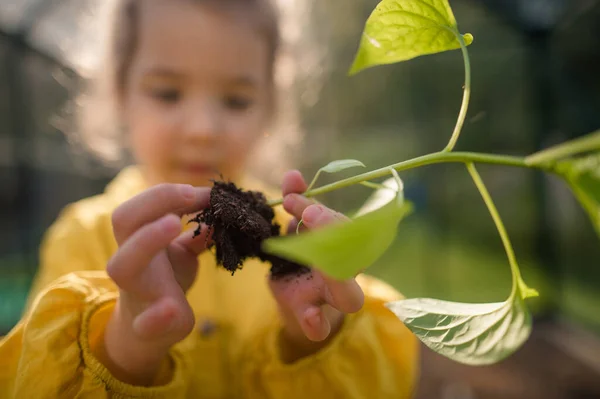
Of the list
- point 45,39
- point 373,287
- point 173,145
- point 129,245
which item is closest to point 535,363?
point 373,287

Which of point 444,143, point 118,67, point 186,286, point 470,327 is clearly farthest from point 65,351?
point 444,143

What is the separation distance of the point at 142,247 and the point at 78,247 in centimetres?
46

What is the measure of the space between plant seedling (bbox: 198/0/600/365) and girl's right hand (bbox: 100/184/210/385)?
31 millimetres

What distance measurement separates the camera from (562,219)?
2.10 m

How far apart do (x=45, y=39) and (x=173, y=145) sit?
1.79 metres

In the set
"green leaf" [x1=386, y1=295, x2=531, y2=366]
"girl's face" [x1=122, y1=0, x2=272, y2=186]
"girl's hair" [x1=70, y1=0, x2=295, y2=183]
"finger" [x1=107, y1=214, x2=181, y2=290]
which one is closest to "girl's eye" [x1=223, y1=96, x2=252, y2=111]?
"girl's face" [x1=122, y1=0, x2=272, y2=186]

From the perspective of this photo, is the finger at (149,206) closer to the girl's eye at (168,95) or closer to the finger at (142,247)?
the finger at (142,247)

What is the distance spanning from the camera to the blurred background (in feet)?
4.78

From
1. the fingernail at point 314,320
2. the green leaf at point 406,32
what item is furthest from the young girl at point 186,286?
the green leaf at point 406,32

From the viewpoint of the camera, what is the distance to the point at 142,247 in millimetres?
333

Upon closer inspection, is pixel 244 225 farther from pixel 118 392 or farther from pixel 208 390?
pixel 208 390

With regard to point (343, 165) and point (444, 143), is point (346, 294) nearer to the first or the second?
point (343, 165)

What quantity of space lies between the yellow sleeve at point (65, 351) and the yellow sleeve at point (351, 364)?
6.7 inches

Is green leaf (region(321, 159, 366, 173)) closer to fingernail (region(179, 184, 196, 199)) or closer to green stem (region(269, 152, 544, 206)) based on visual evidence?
green stem (region(269, 152, 544, 206))
